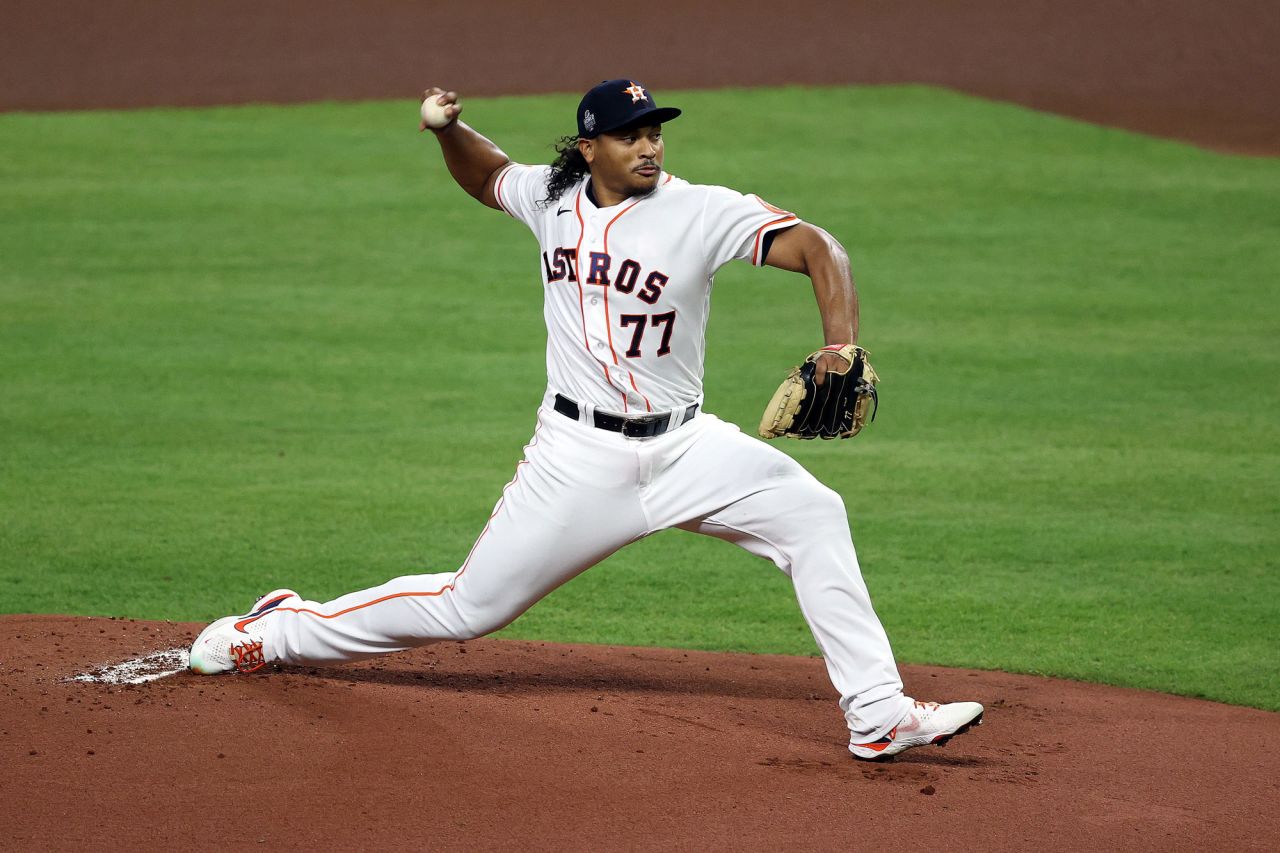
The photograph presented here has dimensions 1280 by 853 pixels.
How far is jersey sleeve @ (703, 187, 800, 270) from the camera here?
171 inches

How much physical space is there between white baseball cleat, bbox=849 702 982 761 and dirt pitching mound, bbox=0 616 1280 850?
0.18ft

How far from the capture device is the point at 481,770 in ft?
13.5

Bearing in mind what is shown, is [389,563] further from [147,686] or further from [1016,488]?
[1016,488]

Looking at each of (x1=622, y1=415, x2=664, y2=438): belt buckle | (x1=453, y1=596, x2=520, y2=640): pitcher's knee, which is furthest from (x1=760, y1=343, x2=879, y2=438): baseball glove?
(x1=453, y1=596, x2=520, y2=640): pitcher's knee

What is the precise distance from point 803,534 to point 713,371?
20.9 feet

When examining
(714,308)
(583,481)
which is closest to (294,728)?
(583,481)

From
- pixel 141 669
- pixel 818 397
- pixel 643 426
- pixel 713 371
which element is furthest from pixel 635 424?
pixel 713 371

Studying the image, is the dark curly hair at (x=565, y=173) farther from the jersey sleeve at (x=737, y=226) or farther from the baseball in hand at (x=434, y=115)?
the jersey sleeve at (x=737, y=226)

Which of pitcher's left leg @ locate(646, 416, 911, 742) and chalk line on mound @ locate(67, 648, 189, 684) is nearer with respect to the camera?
pitcher's left leg @ locate(646, 416, 911, 742)

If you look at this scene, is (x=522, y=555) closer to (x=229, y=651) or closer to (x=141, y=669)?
(x=229, y=651)

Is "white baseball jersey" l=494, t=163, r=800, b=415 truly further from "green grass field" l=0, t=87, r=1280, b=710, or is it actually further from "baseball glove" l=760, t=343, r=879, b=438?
"green grass field" l=0, t=87, r=1280, b=710

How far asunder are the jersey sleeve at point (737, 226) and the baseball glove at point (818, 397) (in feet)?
1.38

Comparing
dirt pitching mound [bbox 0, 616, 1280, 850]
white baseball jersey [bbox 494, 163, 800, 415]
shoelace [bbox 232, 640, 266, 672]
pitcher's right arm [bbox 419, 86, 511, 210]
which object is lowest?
dirt pitching mound [bbox 0, 616, 1280, 850]

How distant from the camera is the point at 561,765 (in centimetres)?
417
